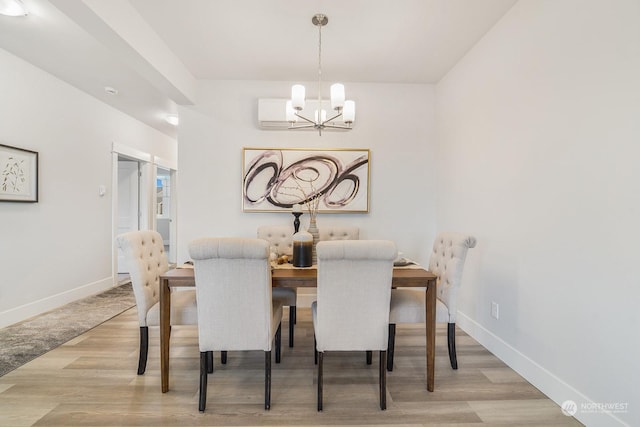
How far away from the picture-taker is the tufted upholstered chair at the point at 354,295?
1.56m

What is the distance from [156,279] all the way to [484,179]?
2.69 meters

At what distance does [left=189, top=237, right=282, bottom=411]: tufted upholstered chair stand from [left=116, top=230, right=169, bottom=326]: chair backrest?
1.85ft

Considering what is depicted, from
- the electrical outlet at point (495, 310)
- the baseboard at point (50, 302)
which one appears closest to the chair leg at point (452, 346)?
the electrical outlet at point (495, 310)

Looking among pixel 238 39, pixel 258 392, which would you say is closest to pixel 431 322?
pixel 258 392

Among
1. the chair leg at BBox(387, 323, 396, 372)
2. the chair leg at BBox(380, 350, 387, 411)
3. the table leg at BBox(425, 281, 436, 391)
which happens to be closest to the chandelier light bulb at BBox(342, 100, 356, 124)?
the table leg at BBox(425, 281, 436, 391)

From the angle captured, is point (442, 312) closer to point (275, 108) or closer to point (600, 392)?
point (600, 392)

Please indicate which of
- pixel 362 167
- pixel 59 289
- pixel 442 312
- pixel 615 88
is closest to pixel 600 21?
pixel 615 88

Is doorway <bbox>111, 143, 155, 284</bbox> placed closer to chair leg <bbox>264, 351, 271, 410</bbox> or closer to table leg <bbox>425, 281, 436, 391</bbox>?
chair leg <bbox>264, 351, 271, 410</bbox>

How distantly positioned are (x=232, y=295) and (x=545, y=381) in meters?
1.94

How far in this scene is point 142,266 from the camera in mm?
1984

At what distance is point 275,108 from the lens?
3.27 m

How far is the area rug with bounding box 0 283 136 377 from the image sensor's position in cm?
227

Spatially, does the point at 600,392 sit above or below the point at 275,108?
below

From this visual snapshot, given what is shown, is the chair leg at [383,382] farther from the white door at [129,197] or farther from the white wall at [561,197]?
the white door at [129,197]
